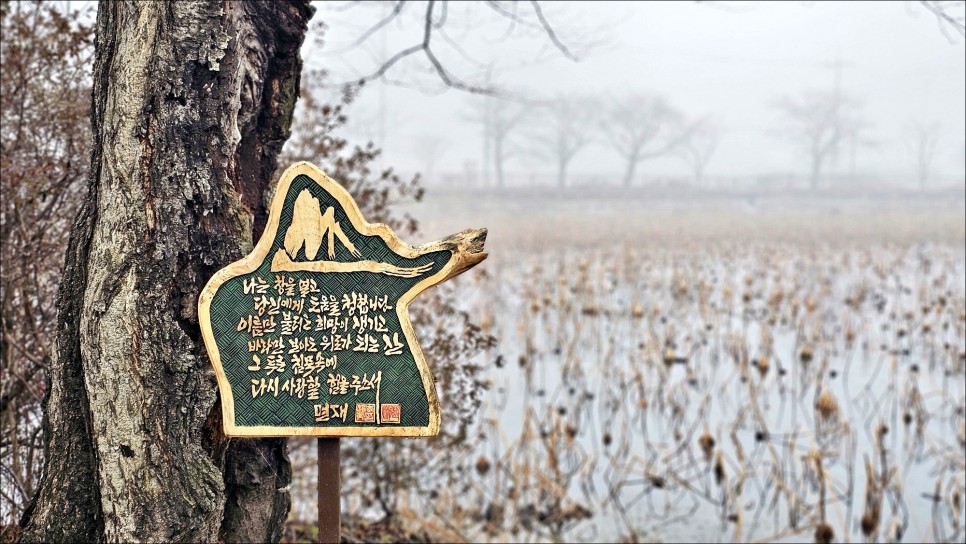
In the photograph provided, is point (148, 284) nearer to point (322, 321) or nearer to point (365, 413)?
point (322, 321)

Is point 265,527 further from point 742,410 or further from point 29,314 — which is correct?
point 742,410

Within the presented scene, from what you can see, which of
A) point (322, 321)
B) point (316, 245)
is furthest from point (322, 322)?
point (316, 245)

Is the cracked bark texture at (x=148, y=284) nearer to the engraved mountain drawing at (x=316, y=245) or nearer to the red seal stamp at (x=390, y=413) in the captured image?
the engraved mountain drawing at (x=316, y=245)

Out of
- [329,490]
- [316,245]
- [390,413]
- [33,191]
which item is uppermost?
[33,191]

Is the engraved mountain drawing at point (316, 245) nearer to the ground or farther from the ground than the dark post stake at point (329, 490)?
farther from the ground

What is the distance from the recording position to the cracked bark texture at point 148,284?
165 centimetres

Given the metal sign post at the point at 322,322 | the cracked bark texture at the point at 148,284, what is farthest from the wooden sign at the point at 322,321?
the cracked bark texture at the point at 148,284

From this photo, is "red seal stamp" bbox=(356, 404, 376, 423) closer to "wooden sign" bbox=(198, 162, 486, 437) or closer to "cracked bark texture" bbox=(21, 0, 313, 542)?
"wooden sign" bbox=(198, 162, 486, 437)

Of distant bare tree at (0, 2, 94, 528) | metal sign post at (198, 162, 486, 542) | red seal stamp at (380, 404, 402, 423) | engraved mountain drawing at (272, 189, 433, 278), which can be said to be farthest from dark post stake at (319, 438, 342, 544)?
distant bare tree at (0, 2, 94, 528)

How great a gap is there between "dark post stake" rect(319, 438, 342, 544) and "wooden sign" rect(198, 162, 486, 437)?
Answer: 0.08 m

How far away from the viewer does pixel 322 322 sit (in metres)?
1.61

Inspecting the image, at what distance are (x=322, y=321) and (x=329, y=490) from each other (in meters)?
0.40

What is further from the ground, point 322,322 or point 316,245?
point 316,245

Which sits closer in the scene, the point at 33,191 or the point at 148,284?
the point at 148,284
